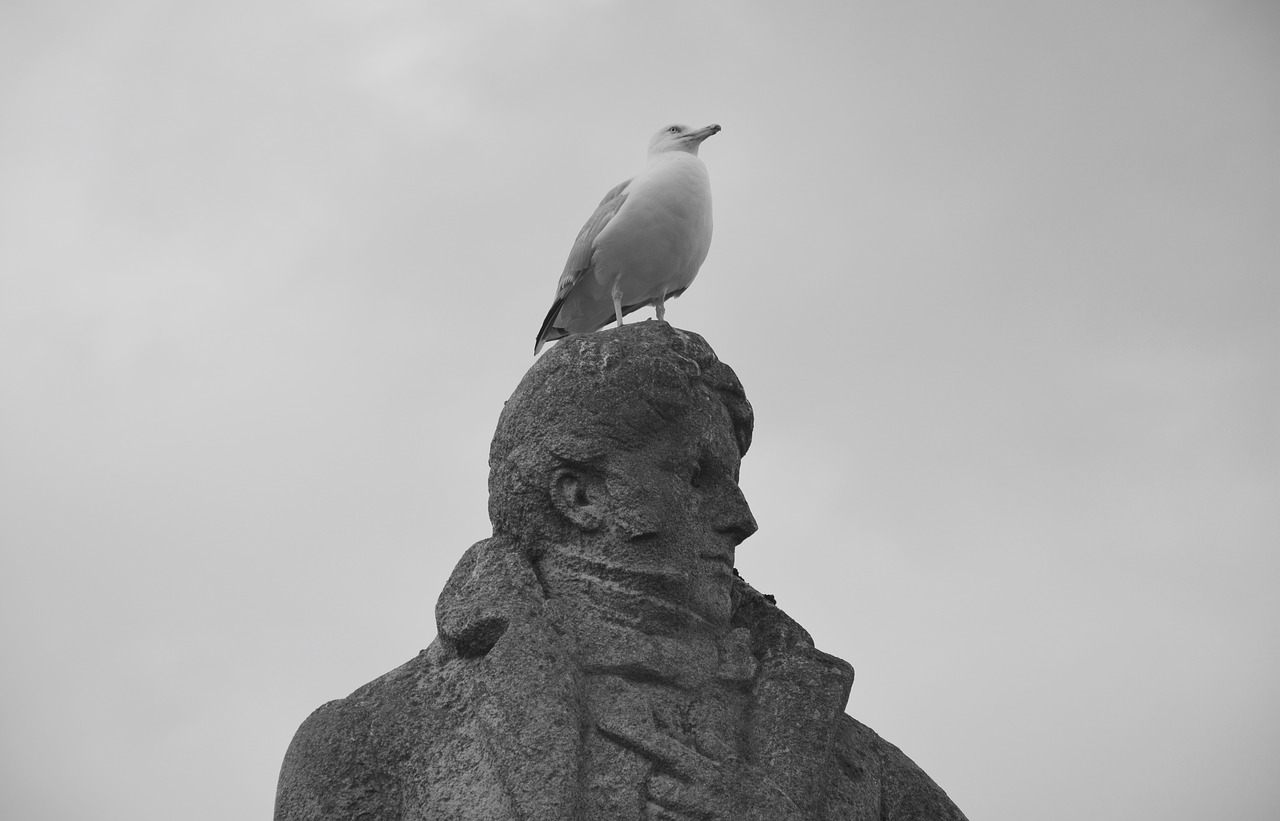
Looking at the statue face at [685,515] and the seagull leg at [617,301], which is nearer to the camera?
the statue face at [685,515]

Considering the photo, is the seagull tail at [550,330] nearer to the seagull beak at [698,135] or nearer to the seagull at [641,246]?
the seagull at [641,246]

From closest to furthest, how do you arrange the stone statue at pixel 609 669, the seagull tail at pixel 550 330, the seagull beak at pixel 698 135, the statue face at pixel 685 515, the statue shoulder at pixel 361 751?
the stone statue at pixel 609 669, the statue shoulder at pixel 361 751, the statue face at pixel 685 515, the seagull tail at pixel 550 330, the seagull beak at pixel 698 135

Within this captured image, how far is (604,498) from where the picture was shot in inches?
246

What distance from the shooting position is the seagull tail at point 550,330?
30.5 feet

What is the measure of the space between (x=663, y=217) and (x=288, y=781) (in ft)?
13.4

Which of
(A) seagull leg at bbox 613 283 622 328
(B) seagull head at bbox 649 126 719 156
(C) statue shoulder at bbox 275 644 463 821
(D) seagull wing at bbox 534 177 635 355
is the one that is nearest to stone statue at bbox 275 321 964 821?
(C) statue shoulder at bbox 275 644 463 821

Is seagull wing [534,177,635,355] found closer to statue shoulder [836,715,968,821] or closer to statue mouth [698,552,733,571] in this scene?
statue mouth [698,552,733,571]

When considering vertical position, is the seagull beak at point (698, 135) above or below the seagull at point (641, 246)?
above

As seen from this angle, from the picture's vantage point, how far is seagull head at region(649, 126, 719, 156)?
32.2ft

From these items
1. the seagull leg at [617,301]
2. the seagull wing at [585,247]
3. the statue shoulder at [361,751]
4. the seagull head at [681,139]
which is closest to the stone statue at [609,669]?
the statue shoulder at [361,751]

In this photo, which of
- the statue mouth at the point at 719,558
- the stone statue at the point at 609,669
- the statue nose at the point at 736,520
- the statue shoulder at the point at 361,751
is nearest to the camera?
the stone statue at the point at 609,669

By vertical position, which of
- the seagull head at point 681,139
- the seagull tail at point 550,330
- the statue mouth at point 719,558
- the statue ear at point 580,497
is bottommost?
the statue mouth at point 719,558

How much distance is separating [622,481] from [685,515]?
0.33 m

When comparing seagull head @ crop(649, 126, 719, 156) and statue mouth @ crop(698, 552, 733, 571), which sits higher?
seagull head @ crop(649, 126, 719, 156)
